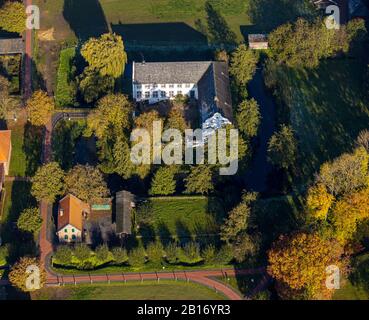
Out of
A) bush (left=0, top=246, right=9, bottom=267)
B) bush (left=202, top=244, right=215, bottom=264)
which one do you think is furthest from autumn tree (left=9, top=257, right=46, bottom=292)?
bush (left=202, top=244, right=215, bottom=264)

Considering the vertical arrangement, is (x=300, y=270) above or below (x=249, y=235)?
below

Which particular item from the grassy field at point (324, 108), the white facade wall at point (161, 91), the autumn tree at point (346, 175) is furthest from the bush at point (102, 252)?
the grassy field at point (324, 108)

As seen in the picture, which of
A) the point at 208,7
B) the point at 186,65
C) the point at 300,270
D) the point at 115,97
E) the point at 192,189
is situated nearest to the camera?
the point at 300,270

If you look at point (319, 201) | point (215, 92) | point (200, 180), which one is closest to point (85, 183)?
point (200, 180)

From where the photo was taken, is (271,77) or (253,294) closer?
(253,294)

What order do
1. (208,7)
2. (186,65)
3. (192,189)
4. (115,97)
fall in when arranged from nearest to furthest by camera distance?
(192,189)
(115,97)
(186,65)
(208,7)

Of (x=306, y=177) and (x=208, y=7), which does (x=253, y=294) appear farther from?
(x=208, y=7)

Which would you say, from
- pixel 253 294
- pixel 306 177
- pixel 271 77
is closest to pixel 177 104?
pixel 271 77
